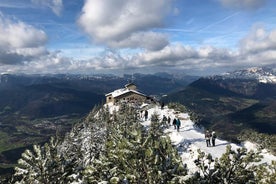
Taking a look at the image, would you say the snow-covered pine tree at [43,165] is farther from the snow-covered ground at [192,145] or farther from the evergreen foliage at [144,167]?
the snow-covered ground at [192,145]

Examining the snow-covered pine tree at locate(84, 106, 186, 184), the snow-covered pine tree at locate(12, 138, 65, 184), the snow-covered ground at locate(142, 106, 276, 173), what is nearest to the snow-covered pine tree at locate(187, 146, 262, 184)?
the snow-covered pine tree at locate(84, 106, 186, 184)

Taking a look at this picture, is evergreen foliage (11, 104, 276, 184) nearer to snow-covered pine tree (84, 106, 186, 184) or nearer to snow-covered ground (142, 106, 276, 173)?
snow-covered pine tree (84, 106, 186, 184)

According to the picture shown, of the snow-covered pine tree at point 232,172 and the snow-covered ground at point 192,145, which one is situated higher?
the snow-covered pine tree at point 232,172

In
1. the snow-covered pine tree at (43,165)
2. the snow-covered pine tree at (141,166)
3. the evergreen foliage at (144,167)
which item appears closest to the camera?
the snow-covered pine tree at (141,166)

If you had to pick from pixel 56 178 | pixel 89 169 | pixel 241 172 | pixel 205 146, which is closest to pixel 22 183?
pixel 56 178

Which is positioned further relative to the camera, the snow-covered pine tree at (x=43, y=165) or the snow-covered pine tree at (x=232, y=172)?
the snow-covered pine tree at (x=43, y=165)

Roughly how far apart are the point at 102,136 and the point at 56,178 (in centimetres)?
4964

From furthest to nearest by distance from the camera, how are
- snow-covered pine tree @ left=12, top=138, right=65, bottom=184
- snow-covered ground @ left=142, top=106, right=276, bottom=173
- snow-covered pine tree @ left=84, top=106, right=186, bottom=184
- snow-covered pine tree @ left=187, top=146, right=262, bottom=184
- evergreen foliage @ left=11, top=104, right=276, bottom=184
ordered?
snow-covered ground @ left=142, top=106, right=276, bottom=173 < snow-covered pine tree @ left=12, top=138, right=65, bottom=184 < snow-covered pine tree @ left=187, top=146, right=262, bottom=184 < evergreen foliage @ left=11, top=104, right=276, bottom=184 < snow-covered pine tree @ left=84, top=106, right=186, bottom=184

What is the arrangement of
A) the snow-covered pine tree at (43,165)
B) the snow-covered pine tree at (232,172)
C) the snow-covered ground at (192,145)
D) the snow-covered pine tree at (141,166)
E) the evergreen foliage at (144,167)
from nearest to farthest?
the snow-covered pine tree at (141,166)
the evergreen foliage at (144,167)
the snow-covered pine tree at (232,172)
the snow-covered pine tree at (43,165)
the snow-covered ground at (192,145)

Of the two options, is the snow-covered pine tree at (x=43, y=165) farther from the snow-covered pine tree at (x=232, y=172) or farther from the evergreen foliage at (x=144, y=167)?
the snow-covered pine tree at (x=232, y=172)

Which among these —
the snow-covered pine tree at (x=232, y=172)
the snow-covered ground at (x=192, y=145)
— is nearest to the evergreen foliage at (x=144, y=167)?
the snow-covered pine tree at (x=232, y=172)

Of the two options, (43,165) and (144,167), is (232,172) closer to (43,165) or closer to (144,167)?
(144,167)

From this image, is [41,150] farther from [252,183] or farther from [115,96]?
[115,96]

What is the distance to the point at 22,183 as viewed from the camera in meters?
22.5
